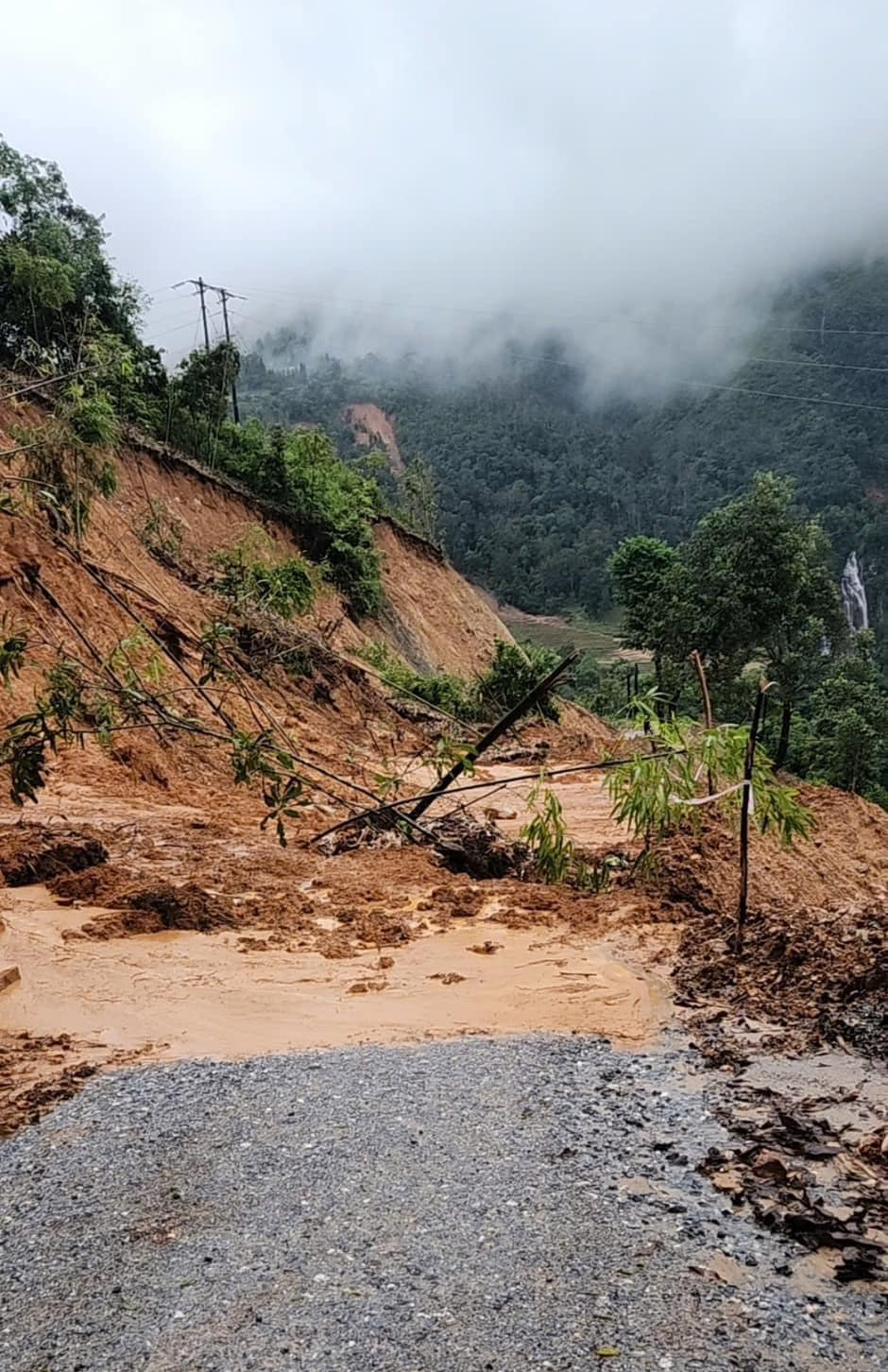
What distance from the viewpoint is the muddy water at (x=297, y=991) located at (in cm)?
480

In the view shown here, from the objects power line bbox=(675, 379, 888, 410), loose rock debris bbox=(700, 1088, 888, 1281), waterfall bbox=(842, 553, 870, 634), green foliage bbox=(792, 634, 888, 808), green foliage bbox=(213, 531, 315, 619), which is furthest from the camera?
power line bbox=(675, 379, 888, 410)

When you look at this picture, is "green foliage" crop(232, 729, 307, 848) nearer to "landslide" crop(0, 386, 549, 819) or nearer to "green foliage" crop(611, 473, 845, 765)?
"landslide" crop(0, 386, 549, 819)

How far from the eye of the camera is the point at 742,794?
520 cm

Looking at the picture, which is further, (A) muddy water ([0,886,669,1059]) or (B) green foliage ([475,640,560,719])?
(B) green foliage ([475,640,560,719])

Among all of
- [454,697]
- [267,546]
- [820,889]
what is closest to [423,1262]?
[820,889]

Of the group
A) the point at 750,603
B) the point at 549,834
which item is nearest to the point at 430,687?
the point at 750,603

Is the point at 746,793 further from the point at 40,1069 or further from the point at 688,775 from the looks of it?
the point at 40,1069

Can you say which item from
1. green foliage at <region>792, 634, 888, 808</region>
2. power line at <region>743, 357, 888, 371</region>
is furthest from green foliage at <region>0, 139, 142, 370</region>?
power line at <region>743, 357, 888, 371</region>

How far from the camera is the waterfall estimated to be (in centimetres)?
5966

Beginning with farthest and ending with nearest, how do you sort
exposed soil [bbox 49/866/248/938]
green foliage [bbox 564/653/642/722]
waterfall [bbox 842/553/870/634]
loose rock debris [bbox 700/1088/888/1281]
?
waterfall [bbox 842/553/870/634], green foliage [bbox 564/653/642/722], exposed soil [bbox 49/866/248/938], loose rock debris [bbox 700/1088/888/1281]

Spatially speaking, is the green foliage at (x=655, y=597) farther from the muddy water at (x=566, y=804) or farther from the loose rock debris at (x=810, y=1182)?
the loose rock debris at (x=810, y=1182)

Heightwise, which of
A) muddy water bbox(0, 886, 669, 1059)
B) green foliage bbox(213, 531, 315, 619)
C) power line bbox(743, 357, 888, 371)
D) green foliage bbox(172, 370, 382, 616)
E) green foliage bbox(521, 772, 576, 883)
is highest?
power line bbox(743, 357, 888, 371)

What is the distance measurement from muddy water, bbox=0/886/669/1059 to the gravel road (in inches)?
24.9

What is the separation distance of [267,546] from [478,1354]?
17.7m
